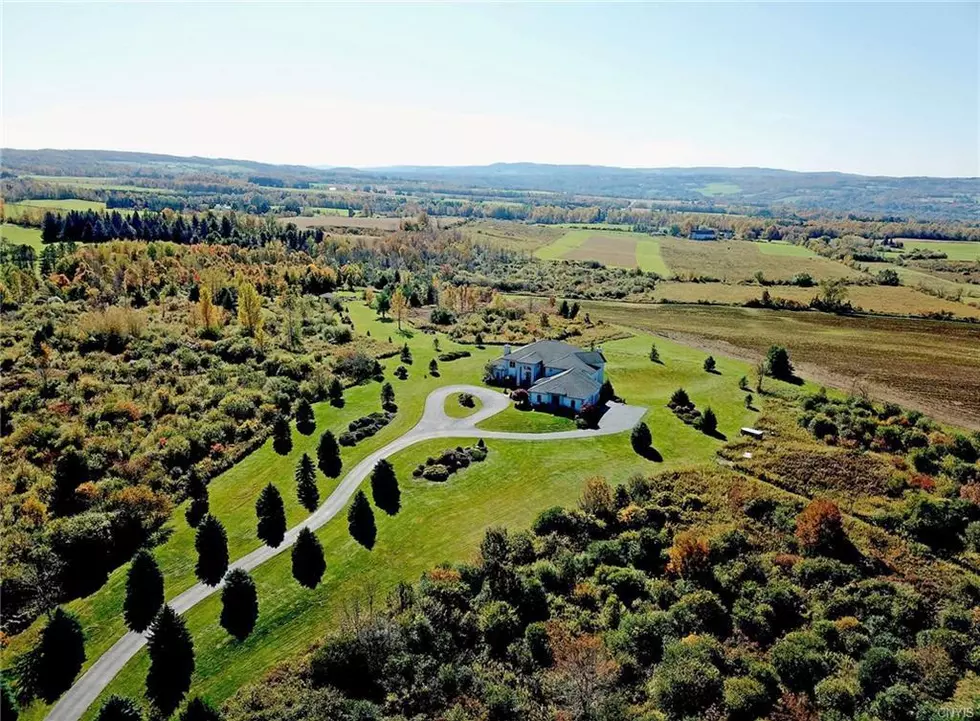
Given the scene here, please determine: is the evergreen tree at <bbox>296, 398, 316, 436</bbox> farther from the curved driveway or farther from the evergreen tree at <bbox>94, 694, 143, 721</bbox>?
the evergreen tree at <bbox>94, 694, 143, 721</bbox>

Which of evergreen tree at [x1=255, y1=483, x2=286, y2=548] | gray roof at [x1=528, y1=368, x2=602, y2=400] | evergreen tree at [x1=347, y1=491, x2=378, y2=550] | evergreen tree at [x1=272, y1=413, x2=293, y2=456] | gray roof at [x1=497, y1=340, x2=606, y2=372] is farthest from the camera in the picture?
gray roof at [x1=497, y1=340, x2=606, y2=372]

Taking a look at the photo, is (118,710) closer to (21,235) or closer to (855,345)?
(855,345)

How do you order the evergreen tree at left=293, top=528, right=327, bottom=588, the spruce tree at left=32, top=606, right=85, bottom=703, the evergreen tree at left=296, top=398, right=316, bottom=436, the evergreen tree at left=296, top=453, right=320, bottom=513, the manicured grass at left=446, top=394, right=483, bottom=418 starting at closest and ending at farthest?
the spruce tree at left=32, top=606, right=85, bottom=703, the evergreen tree at left=293, top=528, right=327, bottom=588, the evergreen tree at left=296, top=453, right=320, bottom=513, the evergreen tree at left=296, top=398, right=316, bottom=436, the manicured grass at left=446, top=394, right=483, bottom=418

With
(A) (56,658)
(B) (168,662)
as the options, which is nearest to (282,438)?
(A) (56,658)

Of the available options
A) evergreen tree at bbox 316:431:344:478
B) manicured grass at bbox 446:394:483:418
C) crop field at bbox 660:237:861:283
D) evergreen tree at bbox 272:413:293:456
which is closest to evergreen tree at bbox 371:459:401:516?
evergreen tree at bbox 316:431:344:478

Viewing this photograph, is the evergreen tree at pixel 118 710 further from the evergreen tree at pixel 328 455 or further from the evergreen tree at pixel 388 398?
the evergreen tree at pixel 388 398

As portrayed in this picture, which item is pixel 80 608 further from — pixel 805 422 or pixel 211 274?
pixel 211 274
